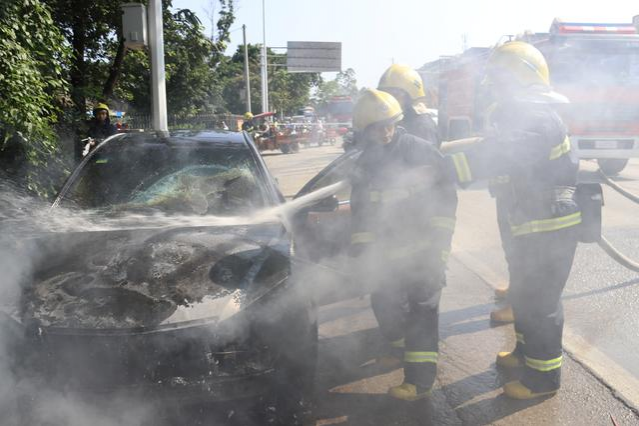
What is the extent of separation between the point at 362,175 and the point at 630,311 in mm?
2494

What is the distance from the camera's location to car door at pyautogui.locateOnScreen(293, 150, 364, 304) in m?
3.98

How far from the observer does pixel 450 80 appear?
663 inches

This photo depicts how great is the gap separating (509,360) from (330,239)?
4.74ft

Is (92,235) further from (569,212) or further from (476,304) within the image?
(476,304)

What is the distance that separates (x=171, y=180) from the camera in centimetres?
389

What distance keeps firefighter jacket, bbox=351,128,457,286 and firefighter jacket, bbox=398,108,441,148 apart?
107cm

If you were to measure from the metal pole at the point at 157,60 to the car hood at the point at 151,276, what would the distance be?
6.73 metres

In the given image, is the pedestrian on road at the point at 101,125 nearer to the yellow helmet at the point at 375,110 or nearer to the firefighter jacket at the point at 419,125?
the firefighter jacket at the point at 419,125

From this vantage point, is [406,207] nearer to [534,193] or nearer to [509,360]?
[534,193]

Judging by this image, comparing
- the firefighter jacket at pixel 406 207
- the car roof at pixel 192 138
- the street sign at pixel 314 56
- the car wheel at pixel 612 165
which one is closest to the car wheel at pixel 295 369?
the firefighter jacket at pixel 406 207

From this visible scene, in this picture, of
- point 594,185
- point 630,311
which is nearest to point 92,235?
point 594,185

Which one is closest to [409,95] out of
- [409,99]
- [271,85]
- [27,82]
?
[409,99]

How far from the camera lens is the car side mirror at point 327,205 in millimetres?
3615

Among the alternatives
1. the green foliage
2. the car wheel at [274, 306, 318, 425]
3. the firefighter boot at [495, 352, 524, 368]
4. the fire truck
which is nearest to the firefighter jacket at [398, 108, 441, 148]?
the firefighter boot at [495, 352, 524, 368]
